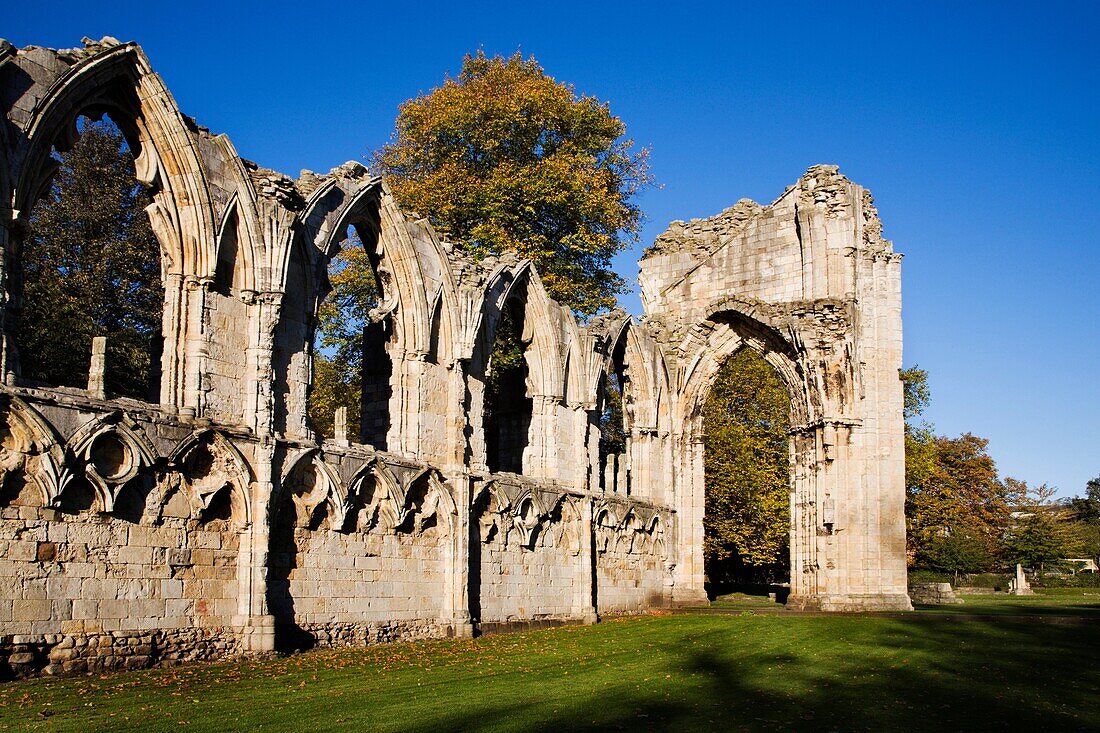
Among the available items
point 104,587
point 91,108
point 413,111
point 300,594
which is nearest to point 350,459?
point 300,594

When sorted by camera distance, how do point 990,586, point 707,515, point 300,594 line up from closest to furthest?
point 300,594 → point 707,515 → point 990,586

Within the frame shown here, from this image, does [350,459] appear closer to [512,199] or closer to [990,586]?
[512,199]

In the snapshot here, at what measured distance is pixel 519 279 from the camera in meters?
20.9

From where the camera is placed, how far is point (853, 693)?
11281 mm

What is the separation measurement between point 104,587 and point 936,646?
35.7 feet

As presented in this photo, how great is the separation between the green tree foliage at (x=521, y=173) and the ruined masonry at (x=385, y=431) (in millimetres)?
2266

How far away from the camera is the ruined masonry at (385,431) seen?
12.1 metres

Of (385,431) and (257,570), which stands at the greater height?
(385,431)

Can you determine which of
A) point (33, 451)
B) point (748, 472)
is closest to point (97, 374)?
point (33, 451)

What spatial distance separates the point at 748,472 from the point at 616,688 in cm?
2345

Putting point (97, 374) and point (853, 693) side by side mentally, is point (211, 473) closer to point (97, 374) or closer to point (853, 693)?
point (97, 374)

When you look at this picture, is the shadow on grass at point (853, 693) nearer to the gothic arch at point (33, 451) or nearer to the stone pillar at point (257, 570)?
the stone pillar at point (257, 570)

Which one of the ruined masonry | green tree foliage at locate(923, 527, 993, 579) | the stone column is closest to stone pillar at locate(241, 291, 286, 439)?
the ruined masonry

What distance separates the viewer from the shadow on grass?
370 inches
